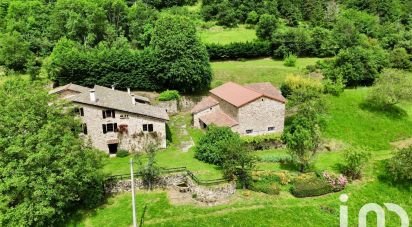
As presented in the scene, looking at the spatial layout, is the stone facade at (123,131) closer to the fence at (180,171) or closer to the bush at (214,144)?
the bush at (214,144)

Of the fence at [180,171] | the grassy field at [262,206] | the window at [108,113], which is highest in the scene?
the window at [108,113]

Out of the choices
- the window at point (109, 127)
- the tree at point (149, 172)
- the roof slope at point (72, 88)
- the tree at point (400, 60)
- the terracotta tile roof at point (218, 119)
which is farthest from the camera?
the tree at point (400, 60)

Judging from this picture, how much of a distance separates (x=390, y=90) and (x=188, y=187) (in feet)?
105

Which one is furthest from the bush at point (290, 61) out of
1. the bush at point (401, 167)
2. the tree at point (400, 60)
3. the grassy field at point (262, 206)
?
the bush at point (401, 167)

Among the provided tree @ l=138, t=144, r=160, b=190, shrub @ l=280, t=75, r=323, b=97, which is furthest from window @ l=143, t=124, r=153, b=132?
shrub @ l=280, t=75, r=323, b=97

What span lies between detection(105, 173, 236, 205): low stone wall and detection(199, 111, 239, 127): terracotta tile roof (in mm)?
11007

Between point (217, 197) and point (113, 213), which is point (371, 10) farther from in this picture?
point (113, 213)

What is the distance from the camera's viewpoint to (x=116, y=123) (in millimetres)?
48125

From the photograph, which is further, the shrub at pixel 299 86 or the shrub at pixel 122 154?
the shrub at pixel 299 86

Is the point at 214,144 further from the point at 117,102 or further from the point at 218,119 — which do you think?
the point at 117,102

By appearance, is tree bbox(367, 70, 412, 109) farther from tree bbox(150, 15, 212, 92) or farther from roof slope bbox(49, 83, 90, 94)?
roof slope bbox(49, 83, 90, 94)

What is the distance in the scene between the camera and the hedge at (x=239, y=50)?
76.8 m

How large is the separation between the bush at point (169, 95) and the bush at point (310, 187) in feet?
77.9

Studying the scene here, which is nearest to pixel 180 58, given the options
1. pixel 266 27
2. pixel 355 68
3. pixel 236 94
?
pixel 236 94
